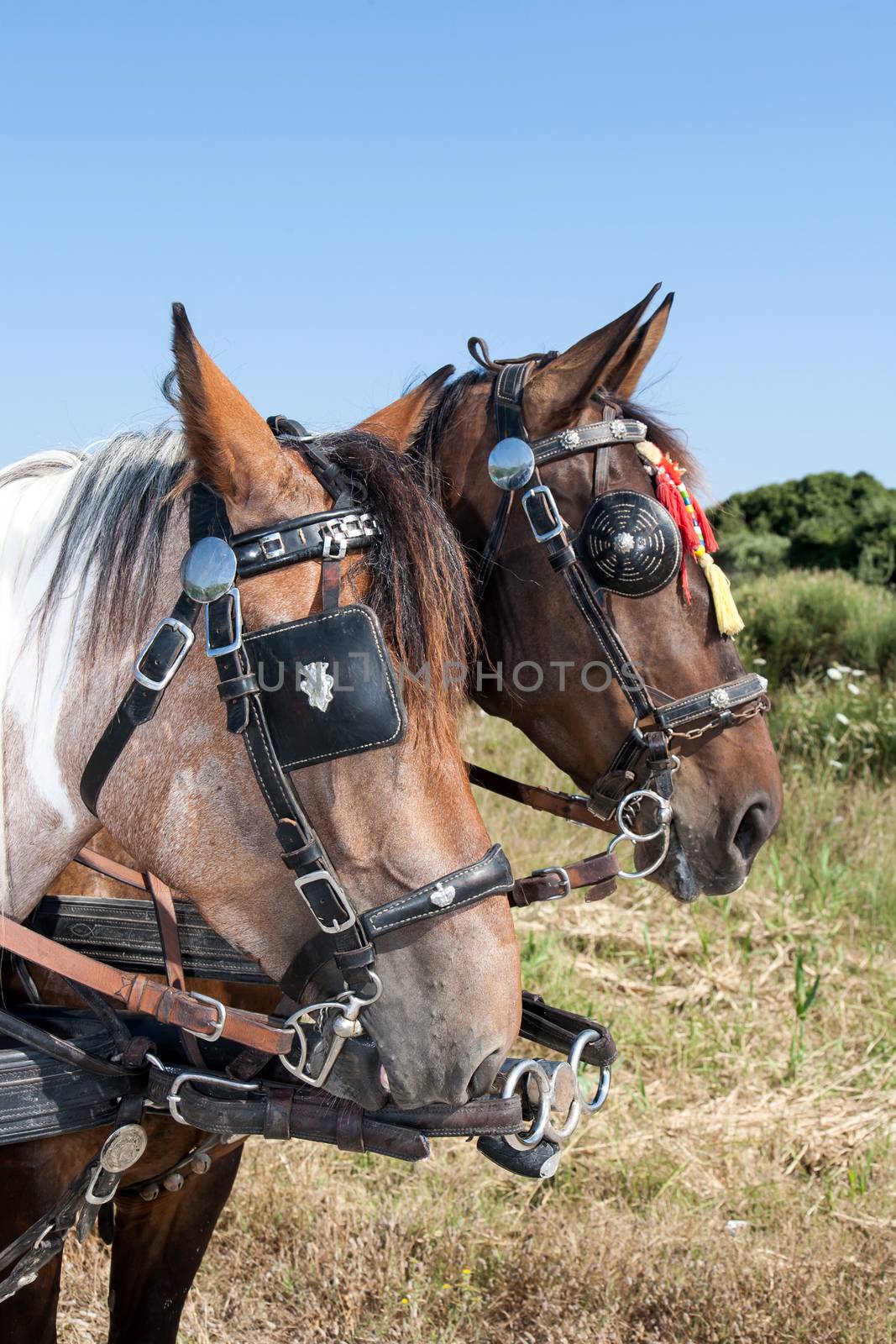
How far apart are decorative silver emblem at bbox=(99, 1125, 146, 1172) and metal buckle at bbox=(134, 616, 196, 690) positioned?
83 centimetres

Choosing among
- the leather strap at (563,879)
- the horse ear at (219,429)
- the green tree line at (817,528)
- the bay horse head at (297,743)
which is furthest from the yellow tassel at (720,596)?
the green tree line at (817,528)

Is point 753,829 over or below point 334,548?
below

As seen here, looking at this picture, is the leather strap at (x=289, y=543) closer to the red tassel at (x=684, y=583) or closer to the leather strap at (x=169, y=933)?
the leather strap at (x=169, y=933)

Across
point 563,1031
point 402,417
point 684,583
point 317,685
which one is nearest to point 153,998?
point 317,685

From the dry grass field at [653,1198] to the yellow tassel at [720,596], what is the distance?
186 centimetres

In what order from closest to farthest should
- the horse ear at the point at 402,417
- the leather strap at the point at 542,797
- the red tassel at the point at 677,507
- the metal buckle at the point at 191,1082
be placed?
the metal buckle at the point at 191,1082 → the horse ear at the point at 402,417 → the red tassel at the point at 677,507 → the leather strap at the point at 542,797

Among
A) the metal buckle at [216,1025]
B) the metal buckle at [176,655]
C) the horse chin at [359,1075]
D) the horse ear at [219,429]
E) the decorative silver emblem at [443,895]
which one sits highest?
the horse ear at [219,429]

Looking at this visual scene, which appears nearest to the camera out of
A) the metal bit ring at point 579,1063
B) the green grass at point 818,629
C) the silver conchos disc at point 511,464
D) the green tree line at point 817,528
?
the metal bit ring at point 579,1063

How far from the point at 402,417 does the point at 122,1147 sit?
57.9 inches

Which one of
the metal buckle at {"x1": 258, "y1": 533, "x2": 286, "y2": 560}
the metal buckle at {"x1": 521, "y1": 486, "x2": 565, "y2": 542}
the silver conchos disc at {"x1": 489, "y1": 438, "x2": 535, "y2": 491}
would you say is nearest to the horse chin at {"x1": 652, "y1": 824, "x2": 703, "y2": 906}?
the metal buckle at {"x1": 521, "y1": 486, "x2": 565, "y2": 542}

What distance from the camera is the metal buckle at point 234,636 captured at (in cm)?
148

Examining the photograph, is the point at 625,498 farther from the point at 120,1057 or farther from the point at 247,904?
the point at 120,1057

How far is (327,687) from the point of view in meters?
1.47

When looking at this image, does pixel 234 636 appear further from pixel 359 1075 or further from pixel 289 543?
pixel 359 1075
